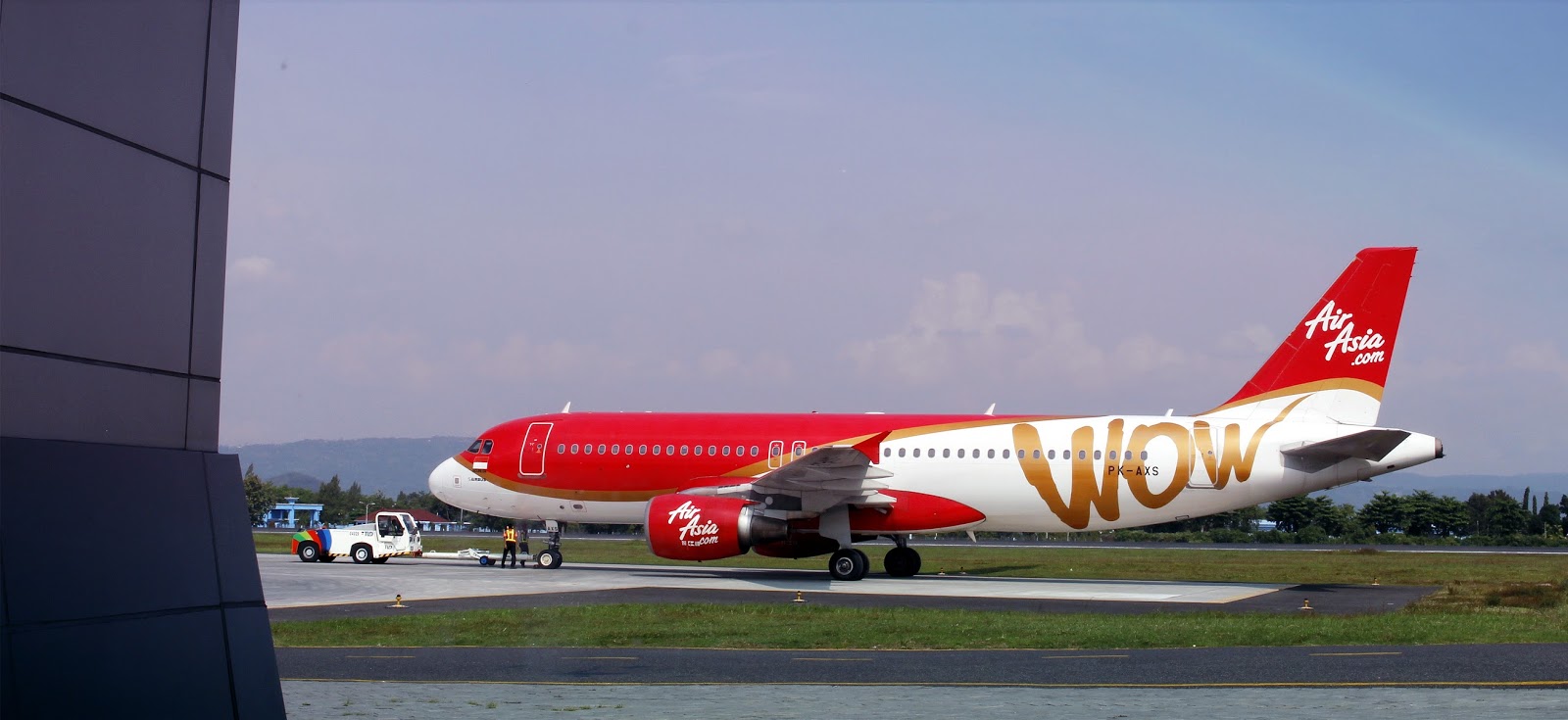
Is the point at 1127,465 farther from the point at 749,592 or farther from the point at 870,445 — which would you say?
the point at 749,592

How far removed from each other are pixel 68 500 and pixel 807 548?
2231cm

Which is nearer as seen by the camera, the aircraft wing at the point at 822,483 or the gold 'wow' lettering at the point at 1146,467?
the aircraft wing at the point at 822,483

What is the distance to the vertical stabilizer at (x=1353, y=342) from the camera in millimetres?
26203

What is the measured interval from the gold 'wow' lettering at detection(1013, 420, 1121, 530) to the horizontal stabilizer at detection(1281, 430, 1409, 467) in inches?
144

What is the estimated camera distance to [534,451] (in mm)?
30031

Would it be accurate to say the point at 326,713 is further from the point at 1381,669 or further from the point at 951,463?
the point at 951,463

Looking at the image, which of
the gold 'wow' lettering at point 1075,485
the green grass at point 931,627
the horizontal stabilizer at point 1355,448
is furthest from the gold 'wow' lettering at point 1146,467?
the green grass at point 931,627

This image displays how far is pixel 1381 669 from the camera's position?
1173cm

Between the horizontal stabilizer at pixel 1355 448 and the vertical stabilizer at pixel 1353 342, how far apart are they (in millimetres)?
950

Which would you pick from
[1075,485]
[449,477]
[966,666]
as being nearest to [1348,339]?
[1075,485]

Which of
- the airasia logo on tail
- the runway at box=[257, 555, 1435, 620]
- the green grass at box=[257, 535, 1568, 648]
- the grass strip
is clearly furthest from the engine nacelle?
the airasia logo on tail

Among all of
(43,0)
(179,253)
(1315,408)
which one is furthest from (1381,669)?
(1315,408)

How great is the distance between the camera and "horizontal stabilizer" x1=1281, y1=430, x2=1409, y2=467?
2481 centimetres

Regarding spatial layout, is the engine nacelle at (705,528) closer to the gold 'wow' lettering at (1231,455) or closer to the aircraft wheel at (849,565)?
the aircraft wheel at (849,565)
